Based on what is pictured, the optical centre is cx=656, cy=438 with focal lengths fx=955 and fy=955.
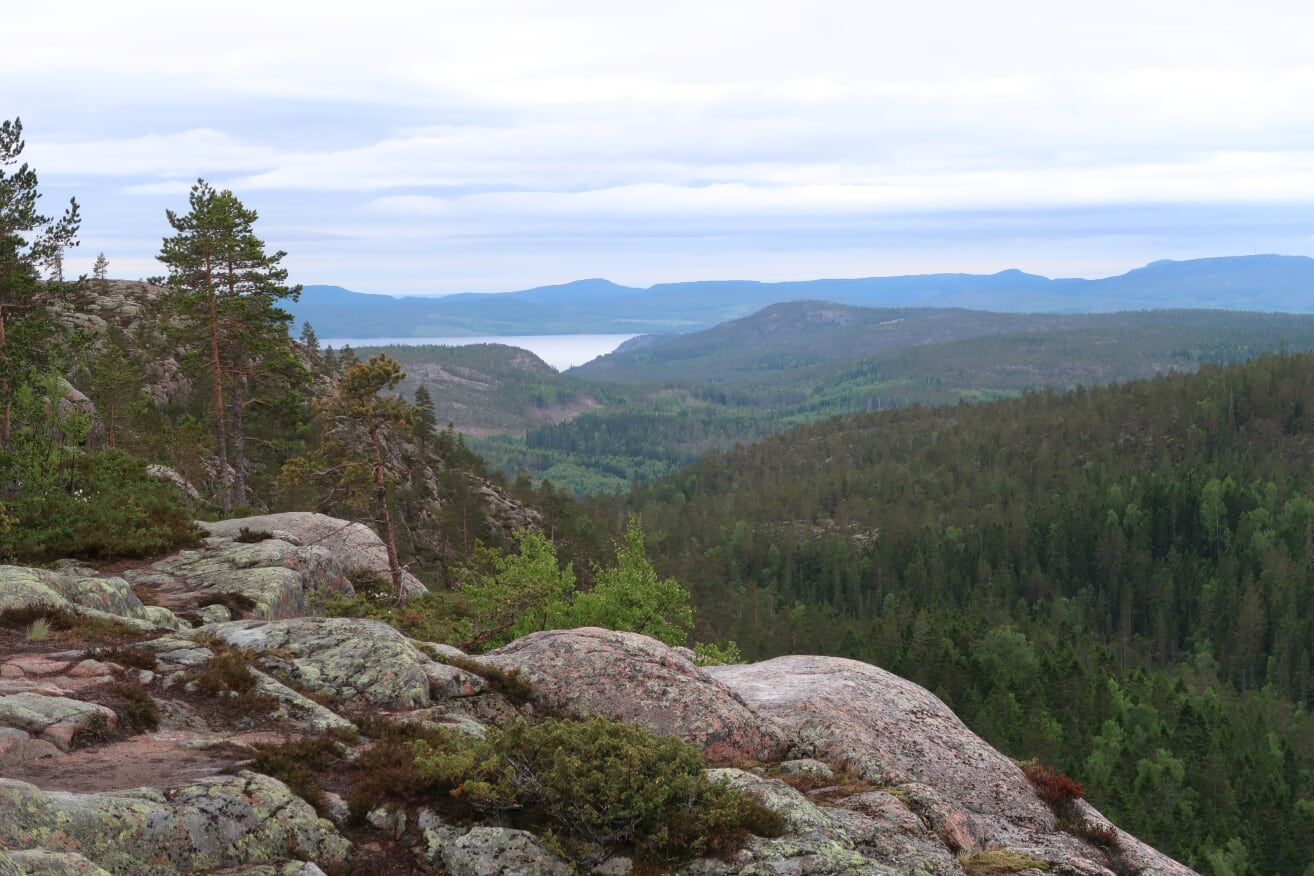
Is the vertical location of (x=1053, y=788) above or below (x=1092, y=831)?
above

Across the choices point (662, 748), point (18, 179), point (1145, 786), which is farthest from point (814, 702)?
point (1145, 786)

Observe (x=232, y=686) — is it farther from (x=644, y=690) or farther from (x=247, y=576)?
(x=247, y=576)

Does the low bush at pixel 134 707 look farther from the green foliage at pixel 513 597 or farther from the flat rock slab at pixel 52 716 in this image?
the green foliage at pixel 513 597

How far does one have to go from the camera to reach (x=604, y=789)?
40.5 ft

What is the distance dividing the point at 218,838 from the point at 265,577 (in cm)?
1622

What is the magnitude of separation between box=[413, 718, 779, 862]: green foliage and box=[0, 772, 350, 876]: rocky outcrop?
5.70 feet

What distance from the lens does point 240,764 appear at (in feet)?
43.5

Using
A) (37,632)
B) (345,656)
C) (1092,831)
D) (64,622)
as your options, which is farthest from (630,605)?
(1092,831)

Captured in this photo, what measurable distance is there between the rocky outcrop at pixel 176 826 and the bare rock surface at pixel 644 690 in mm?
5841

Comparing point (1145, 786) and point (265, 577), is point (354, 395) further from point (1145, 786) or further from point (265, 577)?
point (1145, 786)

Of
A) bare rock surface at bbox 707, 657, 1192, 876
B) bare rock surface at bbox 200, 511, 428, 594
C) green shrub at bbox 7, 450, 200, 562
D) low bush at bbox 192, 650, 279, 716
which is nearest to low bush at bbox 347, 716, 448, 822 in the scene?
low bush at bbox 192, 650, 279, 716

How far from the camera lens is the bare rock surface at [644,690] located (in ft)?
54.9

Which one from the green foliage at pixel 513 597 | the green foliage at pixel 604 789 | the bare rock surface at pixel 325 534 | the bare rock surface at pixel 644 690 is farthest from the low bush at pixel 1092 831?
the bare rock surface at pixel 325 534

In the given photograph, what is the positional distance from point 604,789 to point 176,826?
514 cm
